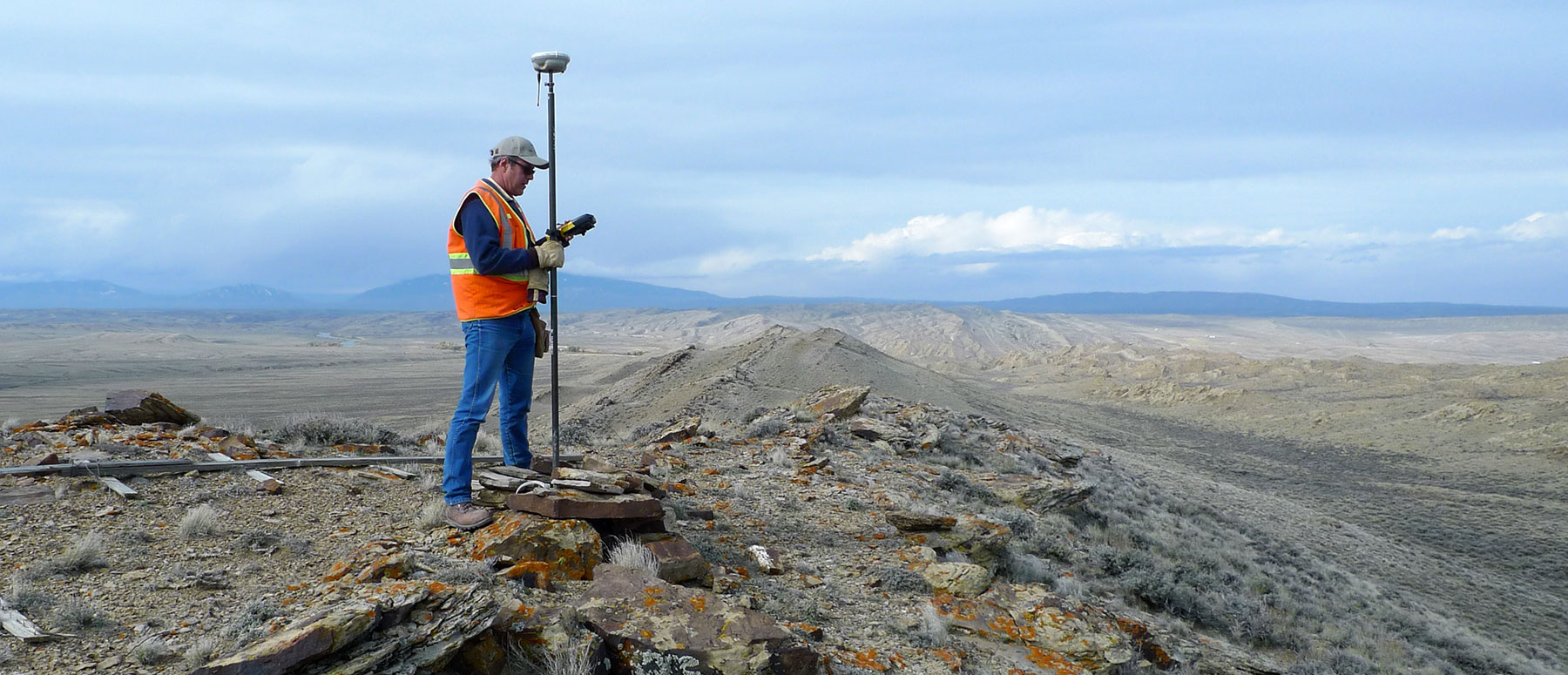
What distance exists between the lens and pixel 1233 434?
34469mm

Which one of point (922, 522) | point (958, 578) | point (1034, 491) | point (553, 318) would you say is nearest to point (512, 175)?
point (553, 318)

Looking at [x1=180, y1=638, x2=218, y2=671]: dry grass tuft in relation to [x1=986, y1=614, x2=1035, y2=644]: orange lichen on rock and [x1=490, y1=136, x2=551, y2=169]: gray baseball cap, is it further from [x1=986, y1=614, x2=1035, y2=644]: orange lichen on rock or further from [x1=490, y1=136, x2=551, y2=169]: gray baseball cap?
[x1=986, y1=614, x2=1035, y2=644]: orange lichen on rock

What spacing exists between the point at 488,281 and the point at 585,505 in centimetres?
165

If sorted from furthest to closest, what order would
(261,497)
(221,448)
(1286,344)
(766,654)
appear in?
1. (1286,344)
2. (221,448)
3. (261,497)
4. (766,654)

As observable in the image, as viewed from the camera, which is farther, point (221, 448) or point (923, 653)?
point (221, 448)

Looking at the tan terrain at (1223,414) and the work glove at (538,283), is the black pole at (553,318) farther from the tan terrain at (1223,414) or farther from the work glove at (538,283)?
the tan terrain at (1223,414)

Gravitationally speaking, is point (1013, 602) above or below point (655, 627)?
below

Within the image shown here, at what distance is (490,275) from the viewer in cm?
568

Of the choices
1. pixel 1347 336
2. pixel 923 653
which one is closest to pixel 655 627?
pixel 923 653

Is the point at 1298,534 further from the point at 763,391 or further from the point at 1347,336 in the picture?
the point at 1347,336

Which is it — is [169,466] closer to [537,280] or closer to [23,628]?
[23,628]

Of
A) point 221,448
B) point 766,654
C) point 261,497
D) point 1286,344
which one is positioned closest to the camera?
point 766,654

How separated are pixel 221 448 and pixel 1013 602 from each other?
688 centimetres

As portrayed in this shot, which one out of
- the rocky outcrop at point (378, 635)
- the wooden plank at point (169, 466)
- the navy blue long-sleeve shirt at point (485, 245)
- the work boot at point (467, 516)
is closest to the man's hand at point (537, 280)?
the navy blue long-sleeve shirt at point (485, 245)
